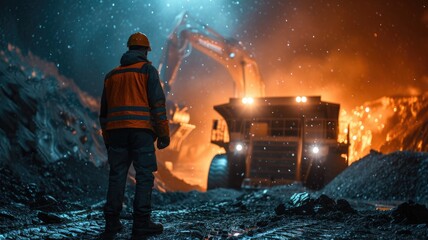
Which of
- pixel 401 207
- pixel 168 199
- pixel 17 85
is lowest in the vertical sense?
pixel 168 199

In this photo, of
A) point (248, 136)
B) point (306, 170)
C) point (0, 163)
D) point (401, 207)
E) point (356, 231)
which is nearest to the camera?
point (356, 231)

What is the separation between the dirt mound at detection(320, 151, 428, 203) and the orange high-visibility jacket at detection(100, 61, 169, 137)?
6307mm

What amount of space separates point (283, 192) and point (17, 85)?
781 cm

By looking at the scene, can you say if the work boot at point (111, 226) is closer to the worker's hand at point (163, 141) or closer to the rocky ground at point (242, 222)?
the rocky ground at point (242, 222)

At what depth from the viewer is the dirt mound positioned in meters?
8.01

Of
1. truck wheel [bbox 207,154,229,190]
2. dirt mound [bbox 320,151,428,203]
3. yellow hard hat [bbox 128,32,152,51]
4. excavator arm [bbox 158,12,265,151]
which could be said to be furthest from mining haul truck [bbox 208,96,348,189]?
yellow hard hat [bbox 128,32,152,51]

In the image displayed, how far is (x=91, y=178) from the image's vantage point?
942cm

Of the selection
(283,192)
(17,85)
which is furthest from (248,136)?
(17,85)


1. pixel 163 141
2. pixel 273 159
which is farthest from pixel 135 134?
pixel 273 159

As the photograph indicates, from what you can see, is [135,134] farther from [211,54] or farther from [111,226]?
[211,54]

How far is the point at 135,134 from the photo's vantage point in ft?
10.4

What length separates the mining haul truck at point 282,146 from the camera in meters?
11.0

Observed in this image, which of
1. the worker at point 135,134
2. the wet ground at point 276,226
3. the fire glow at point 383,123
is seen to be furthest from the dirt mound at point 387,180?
the fire glow at point 383,123

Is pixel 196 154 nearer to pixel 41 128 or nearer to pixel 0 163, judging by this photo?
pixel 41 128
